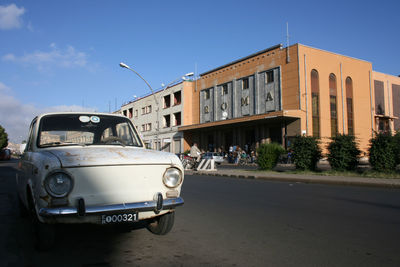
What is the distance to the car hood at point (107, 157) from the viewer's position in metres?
3.54

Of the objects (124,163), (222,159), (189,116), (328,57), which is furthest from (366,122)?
(124,163)

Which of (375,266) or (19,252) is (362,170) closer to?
(375,266)

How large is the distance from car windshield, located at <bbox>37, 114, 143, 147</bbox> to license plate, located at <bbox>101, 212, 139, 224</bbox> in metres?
1.47

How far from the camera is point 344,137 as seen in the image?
1515cm

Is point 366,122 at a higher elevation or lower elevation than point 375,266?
higher

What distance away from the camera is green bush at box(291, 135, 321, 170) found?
16.4 meters

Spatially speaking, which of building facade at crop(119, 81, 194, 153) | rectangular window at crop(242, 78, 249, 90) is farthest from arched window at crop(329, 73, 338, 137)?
building facade at crop(119, 81, 194, 153)

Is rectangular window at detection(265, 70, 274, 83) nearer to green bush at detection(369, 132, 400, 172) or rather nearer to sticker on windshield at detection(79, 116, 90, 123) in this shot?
green bush at detection(369, 132, 400, 172)

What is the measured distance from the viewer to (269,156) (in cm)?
1822

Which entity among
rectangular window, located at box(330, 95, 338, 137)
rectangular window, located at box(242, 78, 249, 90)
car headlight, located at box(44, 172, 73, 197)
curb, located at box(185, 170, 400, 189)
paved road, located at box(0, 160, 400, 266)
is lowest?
paved road, located at box(0, 160, 400, 266)

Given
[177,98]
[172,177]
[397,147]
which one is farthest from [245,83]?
[172,177]

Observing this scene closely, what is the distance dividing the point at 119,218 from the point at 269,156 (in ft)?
50.5

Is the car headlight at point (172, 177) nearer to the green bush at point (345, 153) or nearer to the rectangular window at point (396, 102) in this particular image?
the green bush at point (345, 153)

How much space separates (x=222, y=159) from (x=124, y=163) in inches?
1295
